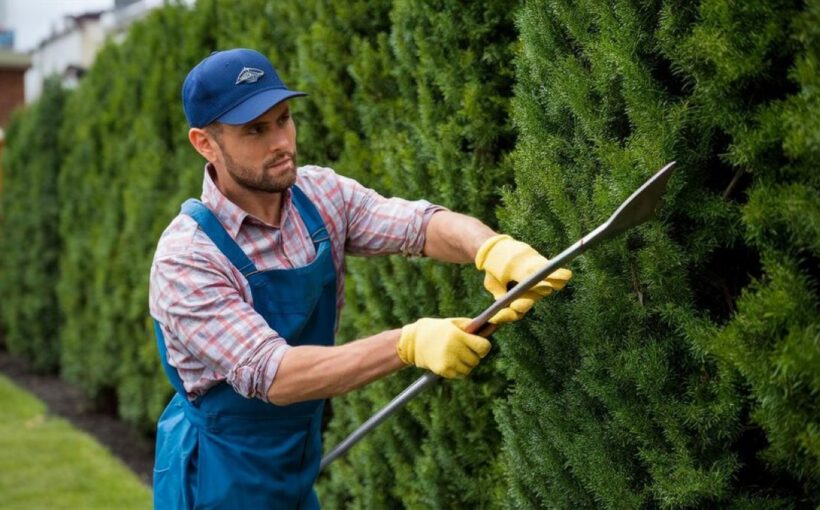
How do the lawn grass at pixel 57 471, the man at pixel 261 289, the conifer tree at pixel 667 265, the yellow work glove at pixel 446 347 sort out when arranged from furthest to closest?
the lawn grass at pixel 57 471, the man at pixel 261 289, the yellow work glove at pixel 446 347, the conifer tree at pixel 667 265

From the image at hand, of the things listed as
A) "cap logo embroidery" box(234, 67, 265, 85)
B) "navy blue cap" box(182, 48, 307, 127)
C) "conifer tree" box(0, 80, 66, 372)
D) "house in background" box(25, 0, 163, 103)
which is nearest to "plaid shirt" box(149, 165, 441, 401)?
"navy blue cap" box(182, 48, 307, 127)

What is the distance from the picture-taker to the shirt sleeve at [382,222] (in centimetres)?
309

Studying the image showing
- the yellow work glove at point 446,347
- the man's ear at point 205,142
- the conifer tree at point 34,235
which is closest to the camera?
the yellow work glove at point 446,347

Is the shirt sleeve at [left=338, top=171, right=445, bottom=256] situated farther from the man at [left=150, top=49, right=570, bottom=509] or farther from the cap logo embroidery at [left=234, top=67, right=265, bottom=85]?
the cap logo embroidery at [left=234, top=67, right=265, bottom=85]

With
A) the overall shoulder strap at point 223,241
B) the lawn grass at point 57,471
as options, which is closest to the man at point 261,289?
the overall shoulder strap at point 223,241

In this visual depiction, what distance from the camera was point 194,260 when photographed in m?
2.73

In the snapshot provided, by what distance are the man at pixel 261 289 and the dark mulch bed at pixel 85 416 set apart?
3693 mm

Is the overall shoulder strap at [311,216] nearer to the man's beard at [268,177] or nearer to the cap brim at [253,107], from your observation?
the man's beard at [268,177]

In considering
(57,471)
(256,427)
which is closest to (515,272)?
(256,427)

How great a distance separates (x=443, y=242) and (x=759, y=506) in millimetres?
1180

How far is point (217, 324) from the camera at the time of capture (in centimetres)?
266

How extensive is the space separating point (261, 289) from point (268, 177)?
1.05 feet

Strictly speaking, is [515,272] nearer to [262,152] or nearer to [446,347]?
[446,347]

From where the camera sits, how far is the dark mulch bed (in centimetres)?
702
